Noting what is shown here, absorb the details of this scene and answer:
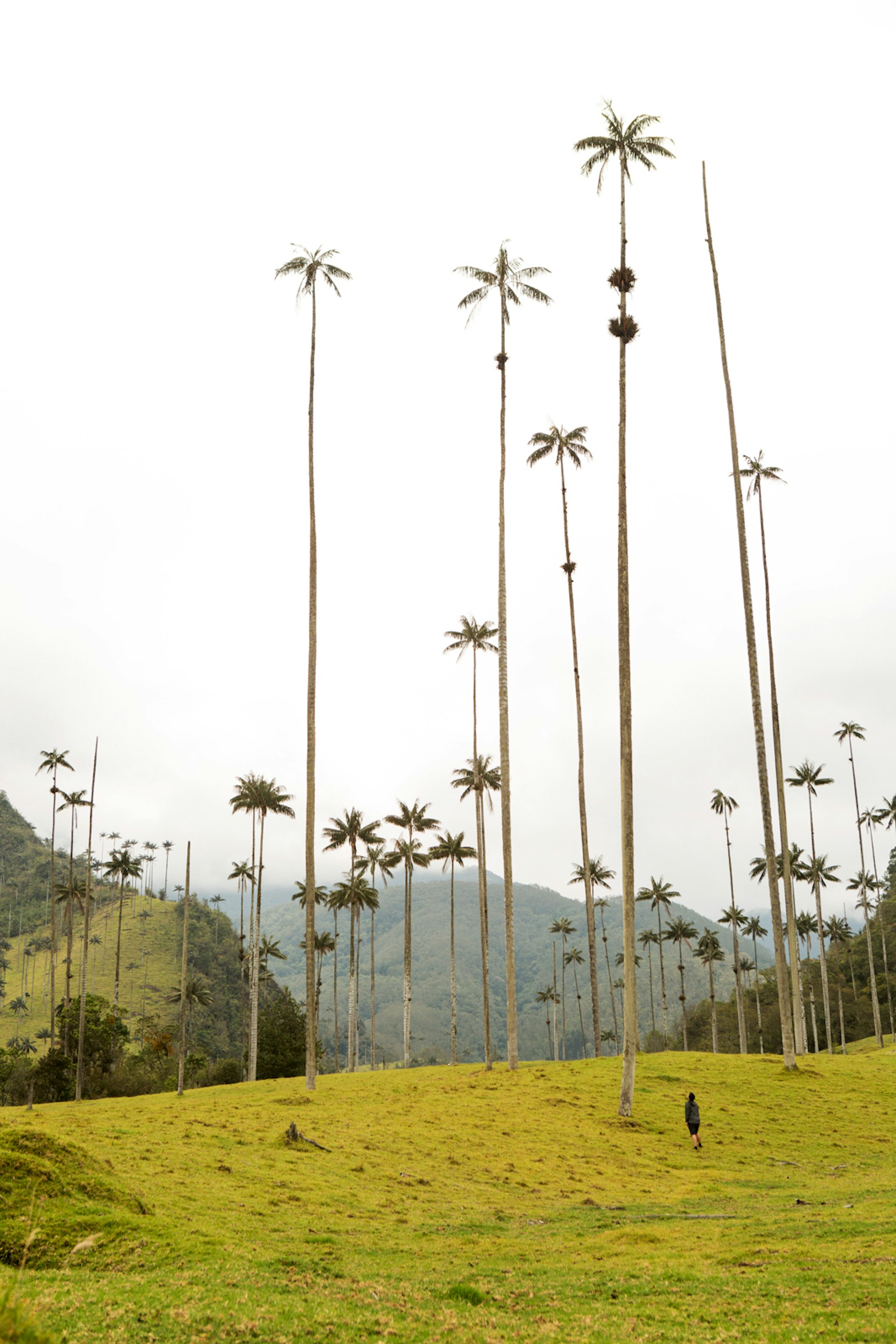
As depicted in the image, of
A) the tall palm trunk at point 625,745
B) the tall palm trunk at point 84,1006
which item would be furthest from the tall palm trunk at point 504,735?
the tall palm trunk at point 84,1006

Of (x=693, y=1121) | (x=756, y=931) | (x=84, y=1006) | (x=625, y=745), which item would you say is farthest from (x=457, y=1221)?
(x=756, y=931)

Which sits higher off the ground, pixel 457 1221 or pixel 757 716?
pixel 757 716

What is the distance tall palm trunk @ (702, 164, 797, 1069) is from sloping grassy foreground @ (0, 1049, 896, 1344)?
8.32 meters

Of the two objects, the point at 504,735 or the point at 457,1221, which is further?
the point at 504,735

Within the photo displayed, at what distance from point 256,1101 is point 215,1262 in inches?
1025

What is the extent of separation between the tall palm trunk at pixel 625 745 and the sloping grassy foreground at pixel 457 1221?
2431 mm

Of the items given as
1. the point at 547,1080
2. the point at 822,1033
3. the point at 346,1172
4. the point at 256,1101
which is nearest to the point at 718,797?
the point at 822,1033

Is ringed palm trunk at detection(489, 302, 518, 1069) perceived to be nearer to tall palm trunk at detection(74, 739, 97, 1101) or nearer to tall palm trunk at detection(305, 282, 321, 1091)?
tall palm trunk at detection(305, 282, 321, 1091)

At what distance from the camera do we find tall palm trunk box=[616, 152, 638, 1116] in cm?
3170

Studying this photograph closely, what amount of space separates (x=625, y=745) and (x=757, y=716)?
14.2 meters

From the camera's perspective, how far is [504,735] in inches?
1725

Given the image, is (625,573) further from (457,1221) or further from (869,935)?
(869,935)

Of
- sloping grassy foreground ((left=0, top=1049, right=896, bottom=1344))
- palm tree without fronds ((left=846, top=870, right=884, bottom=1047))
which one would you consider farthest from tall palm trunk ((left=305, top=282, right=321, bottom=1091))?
palm tree without fronds ((left=846, top=870, right=884, bottom=1047))

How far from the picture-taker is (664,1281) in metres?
12.1
